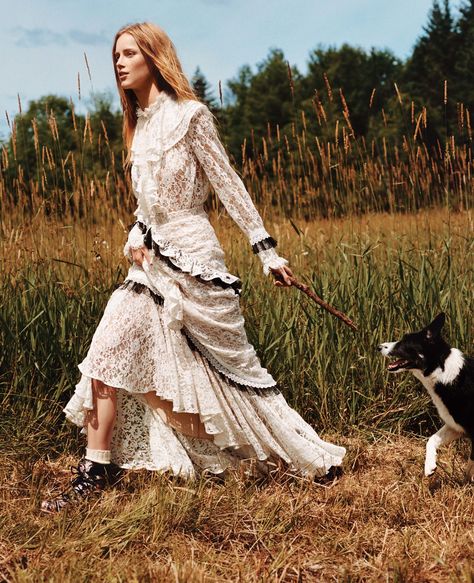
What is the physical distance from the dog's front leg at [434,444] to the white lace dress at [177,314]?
662 mm

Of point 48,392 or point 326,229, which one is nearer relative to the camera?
point 48,392

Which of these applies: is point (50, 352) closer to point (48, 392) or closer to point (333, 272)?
point (48, 392)

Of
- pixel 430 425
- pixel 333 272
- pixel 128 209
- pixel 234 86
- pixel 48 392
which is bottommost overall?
pixel 430 425

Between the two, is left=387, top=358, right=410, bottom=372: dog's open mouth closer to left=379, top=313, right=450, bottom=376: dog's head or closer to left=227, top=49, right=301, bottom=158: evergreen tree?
left=379, top=313, right=450, bottom=376: dog's head

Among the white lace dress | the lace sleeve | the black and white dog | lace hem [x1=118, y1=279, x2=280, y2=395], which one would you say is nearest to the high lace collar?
the white lace dress

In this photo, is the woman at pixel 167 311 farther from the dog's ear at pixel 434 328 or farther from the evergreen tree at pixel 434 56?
the evergreen tree at pixel 434 56

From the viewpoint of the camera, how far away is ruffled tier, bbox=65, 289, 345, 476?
2.82m

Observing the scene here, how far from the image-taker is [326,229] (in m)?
5.02

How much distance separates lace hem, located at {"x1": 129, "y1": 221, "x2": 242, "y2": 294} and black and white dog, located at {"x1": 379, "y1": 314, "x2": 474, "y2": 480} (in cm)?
79

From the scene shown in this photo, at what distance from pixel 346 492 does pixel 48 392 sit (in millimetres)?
1544

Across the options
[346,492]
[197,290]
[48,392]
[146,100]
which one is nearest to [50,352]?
[48,392]

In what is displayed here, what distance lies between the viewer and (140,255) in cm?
287

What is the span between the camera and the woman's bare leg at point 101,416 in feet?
9.41

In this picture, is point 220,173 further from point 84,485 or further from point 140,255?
point 84,485
